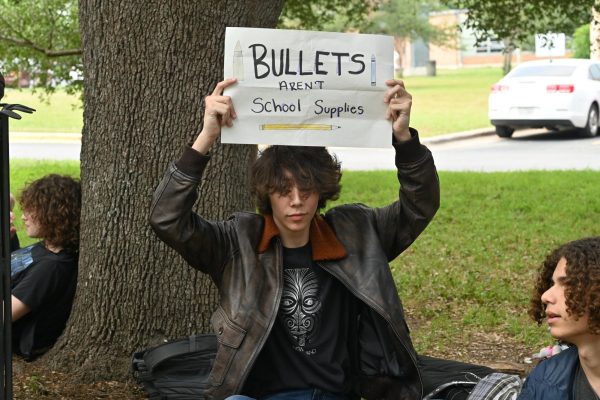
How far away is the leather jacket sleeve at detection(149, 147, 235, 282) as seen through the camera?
3.24 m

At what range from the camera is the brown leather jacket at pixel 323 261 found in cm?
326

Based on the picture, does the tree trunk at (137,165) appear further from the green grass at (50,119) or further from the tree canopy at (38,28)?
the green grass at (50,119)

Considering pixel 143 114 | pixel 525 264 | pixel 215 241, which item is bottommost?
pixel 525 264

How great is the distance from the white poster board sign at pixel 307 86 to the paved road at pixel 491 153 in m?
11.5

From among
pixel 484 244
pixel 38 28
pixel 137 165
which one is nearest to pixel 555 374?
pixel 137 165

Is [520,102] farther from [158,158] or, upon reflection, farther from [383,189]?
[158,158]

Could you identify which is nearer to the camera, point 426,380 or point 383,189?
point 426,380

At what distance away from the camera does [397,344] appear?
3.35m

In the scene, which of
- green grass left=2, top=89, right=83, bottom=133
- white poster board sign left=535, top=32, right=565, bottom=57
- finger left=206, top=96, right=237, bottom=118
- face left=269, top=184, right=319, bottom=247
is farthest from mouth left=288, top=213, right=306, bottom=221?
green grass left=2, top=89, right=83, bottom=133

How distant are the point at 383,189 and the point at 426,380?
27.3ft

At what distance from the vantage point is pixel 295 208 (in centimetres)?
330

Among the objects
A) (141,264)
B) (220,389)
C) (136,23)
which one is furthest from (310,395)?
(136,23)

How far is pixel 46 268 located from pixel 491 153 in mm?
13432

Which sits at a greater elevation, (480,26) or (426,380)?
(480,26)
